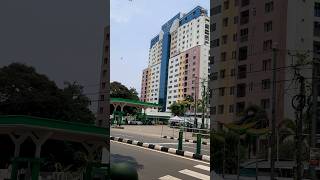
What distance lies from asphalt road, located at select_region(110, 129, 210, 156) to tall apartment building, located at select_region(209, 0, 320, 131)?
0.45 ft

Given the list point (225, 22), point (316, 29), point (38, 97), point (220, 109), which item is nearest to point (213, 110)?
point (220, 109)

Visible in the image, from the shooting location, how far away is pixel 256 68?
1.39 m

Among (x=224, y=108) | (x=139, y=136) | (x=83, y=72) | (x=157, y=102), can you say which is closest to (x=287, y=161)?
(x=224, y=108)

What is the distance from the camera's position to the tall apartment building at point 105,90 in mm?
1640

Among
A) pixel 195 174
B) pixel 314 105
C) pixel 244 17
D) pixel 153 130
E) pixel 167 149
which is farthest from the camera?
pixel 153 130

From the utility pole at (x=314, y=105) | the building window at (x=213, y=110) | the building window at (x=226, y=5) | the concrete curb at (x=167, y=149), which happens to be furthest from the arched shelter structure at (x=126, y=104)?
the utility pole at (x=314, y=105)

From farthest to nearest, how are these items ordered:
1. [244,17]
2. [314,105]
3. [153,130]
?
[153,130] < [244,17] < [314,105]

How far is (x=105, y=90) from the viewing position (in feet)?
5.49

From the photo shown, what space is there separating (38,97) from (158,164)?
64 centimetres

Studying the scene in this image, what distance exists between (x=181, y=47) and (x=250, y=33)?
1.00 ft

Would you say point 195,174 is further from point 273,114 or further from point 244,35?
point 244,35

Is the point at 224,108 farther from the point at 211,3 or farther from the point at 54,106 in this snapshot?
the point at 54,106

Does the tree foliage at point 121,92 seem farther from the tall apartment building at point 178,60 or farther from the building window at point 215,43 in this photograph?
the building window at point 215,43

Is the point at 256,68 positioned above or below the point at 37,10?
below
